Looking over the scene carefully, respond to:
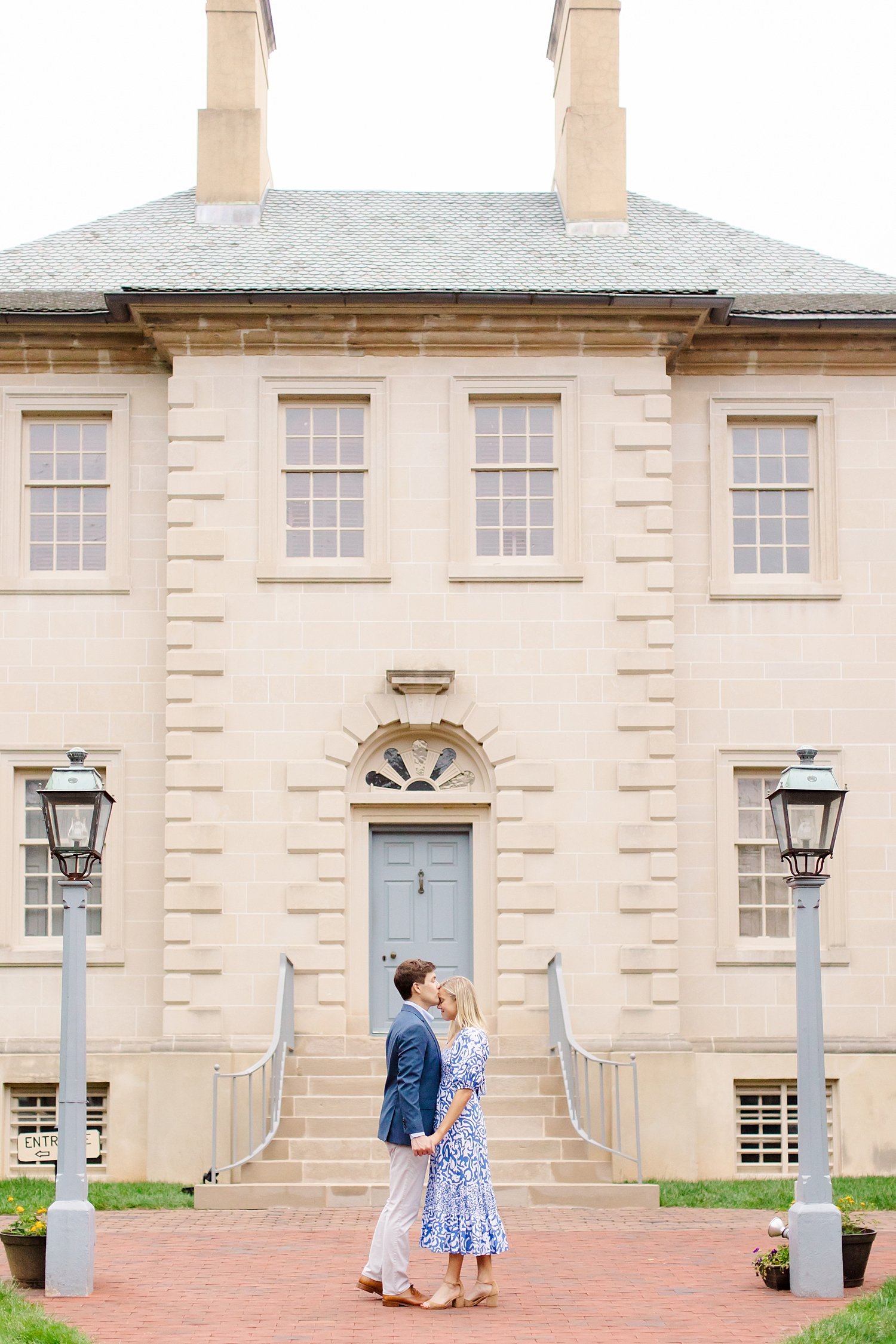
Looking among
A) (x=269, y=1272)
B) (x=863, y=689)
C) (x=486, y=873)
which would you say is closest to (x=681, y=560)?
(x=863, y=689)

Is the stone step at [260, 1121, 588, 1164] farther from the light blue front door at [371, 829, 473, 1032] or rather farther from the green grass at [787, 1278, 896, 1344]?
the green grass at [787, 1278, 896, 1344]

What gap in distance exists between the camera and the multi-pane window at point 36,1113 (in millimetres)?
17406

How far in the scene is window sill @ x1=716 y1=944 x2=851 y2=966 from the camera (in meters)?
17.7

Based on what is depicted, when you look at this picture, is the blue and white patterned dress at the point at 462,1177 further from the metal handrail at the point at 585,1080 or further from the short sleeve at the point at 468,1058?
the metal handrail at the point at 585,1080

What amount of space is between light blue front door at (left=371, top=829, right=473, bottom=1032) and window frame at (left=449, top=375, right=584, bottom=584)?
2625 mm

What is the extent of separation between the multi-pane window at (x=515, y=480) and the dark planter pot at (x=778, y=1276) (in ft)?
28.1

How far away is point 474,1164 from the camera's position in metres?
10.4

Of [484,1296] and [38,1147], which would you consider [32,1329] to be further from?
[38,1147]

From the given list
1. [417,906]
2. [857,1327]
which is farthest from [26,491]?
[857,1327]

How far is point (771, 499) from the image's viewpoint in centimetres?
1861

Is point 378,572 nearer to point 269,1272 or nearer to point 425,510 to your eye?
point 425,510

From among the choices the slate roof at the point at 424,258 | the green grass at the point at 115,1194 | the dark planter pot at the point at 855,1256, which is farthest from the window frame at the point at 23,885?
the dark planter pot at the point at 855,1256

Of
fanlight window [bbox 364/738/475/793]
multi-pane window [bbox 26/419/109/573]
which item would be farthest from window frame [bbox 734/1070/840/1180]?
multi-pane window [bbox 26/419/109/573]

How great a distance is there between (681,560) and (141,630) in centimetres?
540
